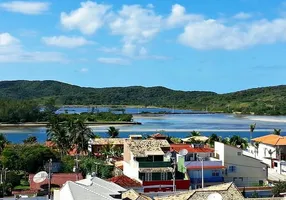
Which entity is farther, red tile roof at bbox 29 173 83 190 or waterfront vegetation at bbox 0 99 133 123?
waterfront vegetation at bbox 0 99 133 123

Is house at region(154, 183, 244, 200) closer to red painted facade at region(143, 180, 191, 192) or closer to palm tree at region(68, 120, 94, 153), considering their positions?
red painted facade at region(143, 180, 191, 192)

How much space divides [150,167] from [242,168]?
8585 mm

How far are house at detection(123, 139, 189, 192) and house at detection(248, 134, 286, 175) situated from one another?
44.6 feet

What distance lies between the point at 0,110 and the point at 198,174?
10979 cm

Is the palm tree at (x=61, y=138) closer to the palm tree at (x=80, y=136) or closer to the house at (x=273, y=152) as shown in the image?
the palm tree at (x=80, y=136)

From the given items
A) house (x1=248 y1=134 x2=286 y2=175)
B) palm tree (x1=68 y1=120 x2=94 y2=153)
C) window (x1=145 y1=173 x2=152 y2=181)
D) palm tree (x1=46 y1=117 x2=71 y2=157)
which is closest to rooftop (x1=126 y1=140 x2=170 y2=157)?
window (x1=145 y1=173 x2=152 y2=181)

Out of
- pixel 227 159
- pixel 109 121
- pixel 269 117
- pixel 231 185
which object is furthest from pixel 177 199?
pixel 269 117

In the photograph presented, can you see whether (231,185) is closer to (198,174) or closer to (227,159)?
(198,174)

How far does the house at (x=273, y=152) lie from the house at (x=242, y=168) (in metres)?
6.80

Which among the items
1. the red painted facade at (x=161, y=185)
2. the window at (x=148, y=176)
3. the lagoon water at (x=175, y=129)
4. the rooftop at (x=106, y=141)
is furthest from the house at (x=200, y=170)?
the lagoon water at (x=175, y=129)

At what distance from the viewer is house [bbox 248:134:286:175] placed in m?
45.2

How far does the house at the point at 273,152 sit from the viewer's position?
148ft

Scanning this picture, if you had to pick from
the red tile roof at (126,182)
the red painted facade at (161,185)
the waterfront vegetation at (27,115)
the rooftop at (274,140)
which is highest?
the waterfront vegetation at (27,115)

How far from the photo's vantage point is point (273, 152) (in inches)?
1923
